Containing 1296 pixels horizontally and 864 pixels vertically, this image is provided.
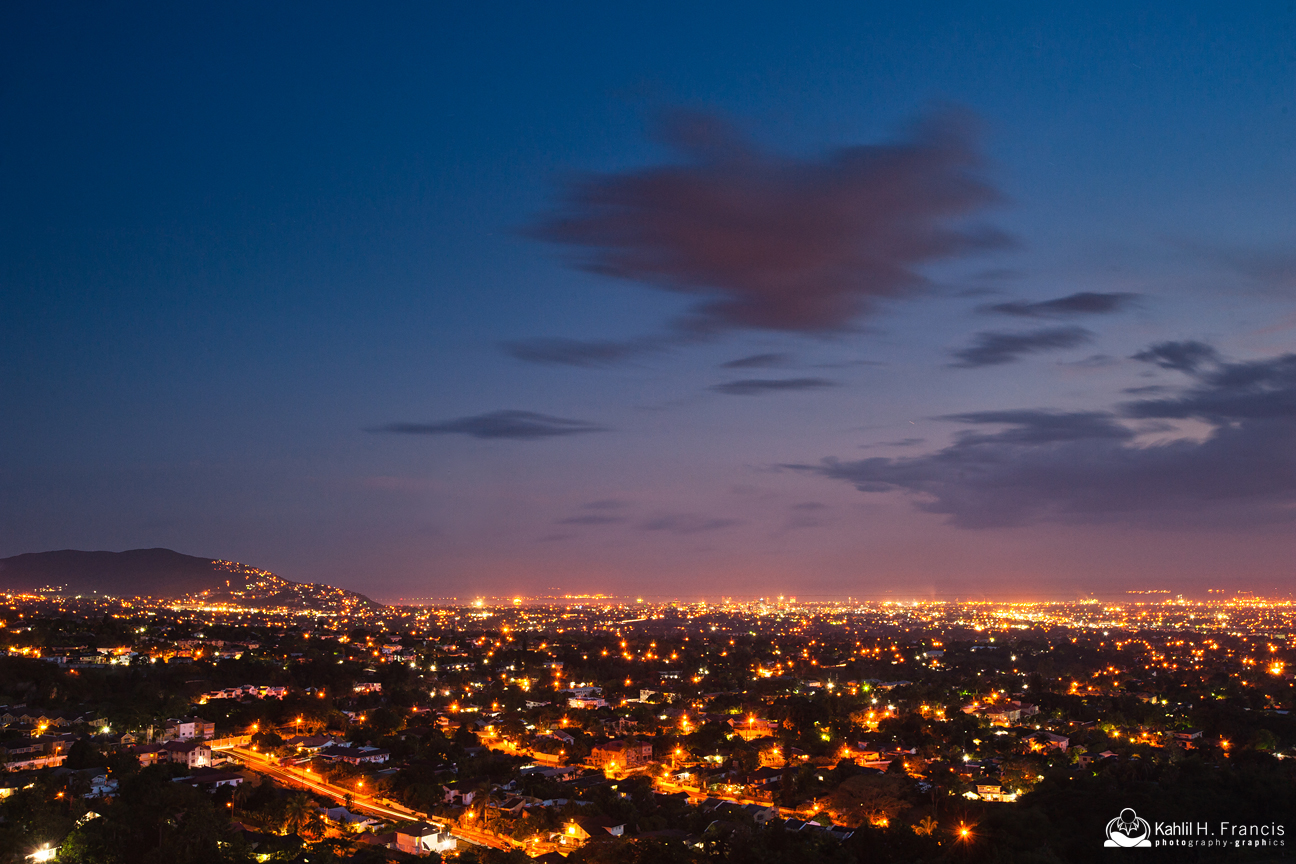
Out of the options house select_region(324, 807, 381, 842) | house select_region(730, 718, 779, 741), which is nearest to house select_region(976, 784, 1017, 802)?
house select_region(730, 718, 779, 741)

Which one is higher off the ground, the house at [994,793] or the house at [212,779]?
the house at [212,779]

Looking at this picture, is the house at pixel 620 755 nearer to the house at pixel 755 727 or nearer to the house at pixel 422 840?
the house at pixel 755 727

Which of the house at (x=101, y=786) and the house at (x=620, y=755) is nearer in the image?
the house at (x=101, y=786)

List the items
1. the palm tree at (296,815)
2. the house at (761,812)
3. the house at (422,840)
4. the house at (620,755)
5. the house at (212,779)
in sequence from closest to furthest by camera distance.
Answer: the house at (422,840) → the palm tree at (296,815) → the house at (761,812) → the house at (212,779) → the house at (620,755)

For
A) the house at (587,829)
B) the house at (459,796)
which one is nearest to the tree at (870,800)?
the house at (587,829)

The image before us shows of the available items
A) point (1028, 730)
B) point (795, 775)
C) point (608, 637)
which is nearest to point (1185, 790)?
point (795, 775)

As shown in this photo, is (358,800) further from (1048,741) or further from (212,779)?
(1048,741)

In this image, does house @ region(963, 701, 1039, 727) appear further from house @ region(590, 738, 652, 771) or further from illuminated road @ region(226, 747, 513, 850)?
illuminated road @ region(226, 747, 513, 850)

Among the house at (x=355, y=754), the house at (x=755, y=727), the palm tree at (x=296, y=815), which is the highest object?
the palm tree at (x=296, y=815)

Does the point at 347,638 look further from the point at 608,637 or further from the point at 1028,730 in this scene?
the point at 1028,730
